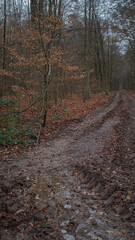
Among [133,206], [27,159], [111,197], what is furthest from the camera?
[27,159]

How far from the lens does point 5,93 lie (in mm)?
12562

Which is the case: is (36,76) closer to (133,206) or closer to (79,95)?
(133,206)

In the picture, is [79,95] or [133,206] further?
[79,95]

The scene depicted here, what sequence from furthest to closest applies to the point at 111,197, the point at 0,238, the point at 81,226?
the point at 111,197 < the point at 81,226 < the point at 0,238

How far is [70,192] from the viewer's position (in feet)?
14.0

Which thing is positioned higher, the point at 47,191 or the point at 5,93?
the point at 5,93

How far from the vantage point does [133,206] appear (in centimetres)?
366

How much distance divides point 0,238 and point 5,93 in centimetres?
1086

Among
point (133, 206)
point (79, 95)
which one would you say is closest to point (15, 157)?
point (133, 206)

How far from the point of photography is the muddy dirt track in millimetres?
3064

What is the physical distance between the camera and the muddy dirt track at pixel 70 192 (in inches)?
121

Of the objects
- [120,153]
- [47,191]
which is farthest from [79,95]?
[47,191]

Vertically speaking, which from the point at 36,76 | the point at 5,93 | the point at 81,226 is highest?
the point at 36,76

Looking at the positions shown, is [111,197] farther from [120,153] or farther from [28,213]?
[120,153]
